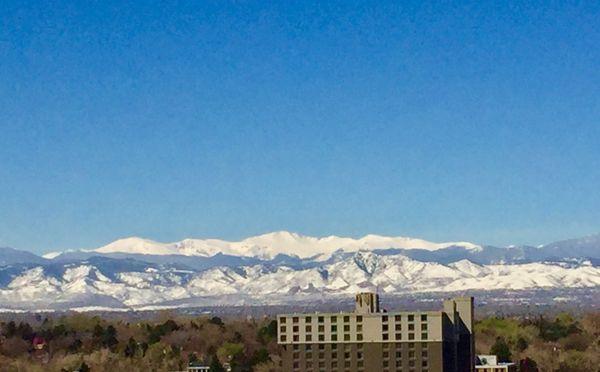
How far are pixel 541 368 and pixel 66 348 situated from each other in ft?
202

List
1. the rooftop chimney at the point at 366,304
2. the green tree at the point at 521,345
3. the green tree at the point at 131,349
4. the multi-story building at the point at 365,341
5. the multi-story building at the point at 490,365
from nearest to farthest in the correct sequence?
the multi-story building at the point at 365,341 < the rooftop chimney at the point at 366,304 < the multi-story building at the point at 490,365 < the green tree at the point at 521,345 < the green tree at the point at 131,349

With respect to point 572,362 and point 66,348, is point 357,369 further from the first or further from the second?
point 66,348

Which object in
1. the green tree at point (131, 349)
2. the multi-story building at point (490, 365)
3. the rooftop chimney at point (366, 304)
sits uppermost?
the rooftop chimney at point (366, 304)

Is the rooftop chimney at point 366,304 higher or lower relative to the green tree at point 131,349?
higher

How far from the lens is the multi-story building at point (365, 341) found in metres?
111

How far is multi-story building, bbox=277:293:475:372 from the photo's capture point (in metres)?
111

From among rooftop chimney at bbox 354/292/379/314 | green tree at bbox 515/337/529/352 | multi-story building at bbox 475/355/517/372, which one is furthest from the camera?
green tree at bbox 515/337/529/352

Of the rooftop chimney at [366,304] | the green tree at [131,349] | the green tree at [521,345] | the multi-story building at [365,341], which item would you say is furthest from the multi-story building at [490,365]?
the green tree at [131,349]

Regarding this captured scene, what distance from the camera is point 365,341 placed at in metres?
111

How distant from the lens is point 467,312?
122 meters

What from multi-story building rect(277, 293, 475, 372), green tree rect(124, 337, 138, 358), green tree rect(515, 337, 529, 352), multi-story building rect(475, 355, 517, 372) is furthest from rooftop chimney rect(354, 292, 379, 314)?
green tree rect(124, 337, 138, 358)

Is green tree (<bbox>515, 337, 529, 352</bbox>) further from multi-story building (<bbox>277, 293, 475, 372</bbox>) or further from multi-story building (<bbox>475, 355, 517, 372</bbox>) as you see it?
multi-story building (<bbox>277, 293, 475, 372</bbox>)

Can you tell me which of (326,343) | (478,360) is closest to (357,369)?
(326,343)

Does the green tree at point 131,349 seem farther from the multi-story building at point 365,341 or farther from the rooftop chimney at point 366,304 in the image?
the multi-story building at point 365,341
